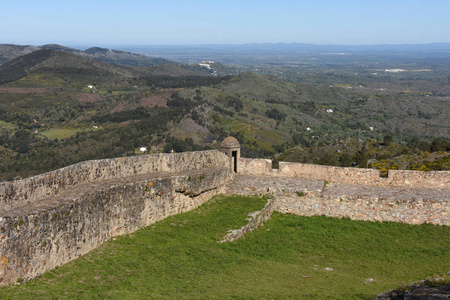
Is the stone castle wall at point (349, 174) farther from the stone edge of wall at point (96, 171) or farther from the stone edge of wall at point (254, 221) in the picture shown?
the stone edge of wall at point (254, 221)

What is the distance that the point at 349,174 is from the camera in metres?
20.6

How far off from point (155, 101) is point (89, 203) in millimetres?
96038

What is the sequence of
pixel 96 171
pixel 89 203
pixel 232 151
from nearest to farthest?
pixel 89 203 → pixel 96 171 → pixel 232 151

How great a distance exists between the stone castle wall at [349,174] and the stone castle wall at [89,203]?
1.93 meters

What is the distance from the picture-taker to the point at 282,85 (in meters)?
162

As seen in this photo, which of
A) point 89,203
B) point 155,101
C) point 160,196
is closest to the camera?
point 89,203

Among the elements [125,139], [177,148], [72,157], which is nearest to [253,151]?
[177,148]

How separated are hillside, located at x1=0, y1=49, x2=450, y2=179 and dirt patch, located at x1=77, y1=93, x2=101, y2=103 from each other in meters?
0.46

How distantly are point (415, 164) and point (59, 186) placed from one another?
2492 centimetres

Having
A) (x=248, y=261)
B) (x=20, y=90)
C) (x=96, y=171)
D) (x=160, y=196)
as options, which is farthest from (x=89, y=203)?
(x=20, y=90)

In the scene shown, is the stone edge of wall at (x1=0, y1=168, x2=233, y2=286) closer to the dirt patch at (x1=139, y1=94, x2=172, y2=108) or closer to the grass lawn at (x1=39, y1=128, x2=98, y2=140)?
the grass lawn at (x1=39, y1=128, x2=98, y2=140)

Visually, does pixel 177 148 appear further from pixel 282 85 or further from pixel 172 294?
pixel 282 85

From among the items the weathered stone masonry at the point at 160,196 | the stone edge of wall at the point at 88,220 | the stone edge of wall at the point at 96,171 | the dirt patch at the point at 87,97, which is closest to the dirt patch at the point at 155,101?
the dirt patch at the point at 87,97

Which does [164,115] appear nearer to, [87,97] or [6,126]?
[6,126]
